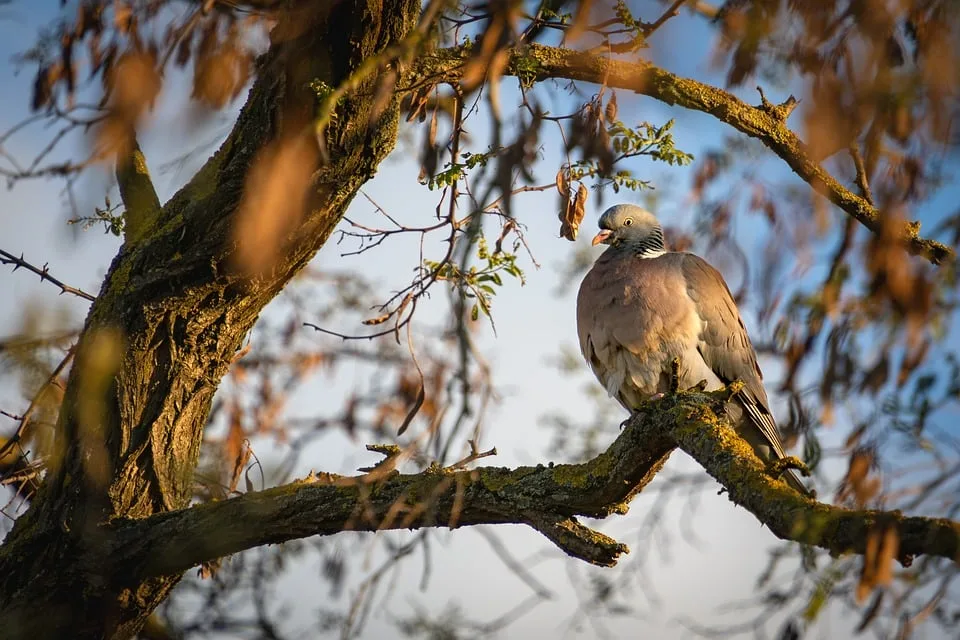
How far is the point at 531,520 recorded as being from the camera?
129 inches

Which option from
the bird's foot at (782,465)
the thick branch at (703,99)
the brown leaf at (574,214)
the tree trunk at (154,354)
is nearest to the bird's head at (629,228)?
the thick branch at (703,99)

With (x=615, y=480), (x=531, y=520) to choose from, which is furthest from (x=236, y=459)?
(x=615, y=480)

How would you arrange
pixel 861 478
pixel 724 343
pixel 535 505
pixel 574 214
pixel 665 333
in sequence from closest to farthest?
pixel 861 478
pixel 535 505
pixel 574 214
pixel 665 333
pixel 724 343

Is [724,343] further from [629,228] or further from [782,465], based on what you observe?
[782,465]

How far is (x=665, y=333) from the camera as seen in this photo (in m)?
4.61

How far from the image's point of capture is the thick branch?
3.81 m

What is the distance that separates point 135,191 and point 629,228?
8.23 feet

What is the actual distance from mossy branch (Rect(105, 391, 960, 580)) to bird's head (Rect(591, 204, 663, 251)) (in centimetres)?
209

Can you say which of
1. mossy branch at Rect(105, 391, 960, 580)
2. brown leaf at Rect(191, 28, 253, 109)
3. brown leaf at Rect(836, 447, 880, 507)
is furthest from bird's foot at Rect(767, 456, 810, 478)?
brown leaf at Rect(191, 28, 253, 109)

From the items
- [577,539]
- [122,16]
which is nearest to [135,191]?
[122,16]

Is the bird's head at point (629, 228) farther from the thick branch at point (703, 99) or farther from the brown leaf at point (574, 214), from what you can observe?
the brown leaf at point (574, 214)

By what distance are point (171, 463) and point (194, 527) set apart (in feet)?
1.31

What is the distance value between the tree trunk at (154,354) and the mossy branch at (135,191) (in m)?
0.13

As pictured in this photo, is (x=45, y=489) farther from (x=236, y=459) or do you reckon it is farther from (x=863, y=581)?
(x=863, y=581)
